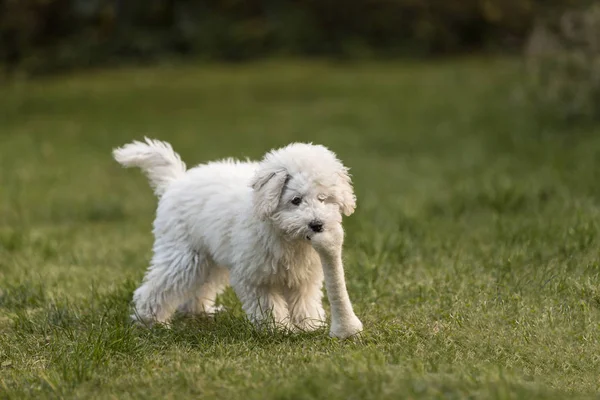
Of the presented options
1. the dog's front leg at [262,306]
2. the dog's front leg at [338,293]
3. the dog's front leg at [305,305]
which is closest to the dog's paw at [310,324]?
the dog's front leg at [305,305]

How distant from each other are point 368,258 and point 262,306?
1956mm

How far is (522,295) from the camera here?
6.02 metres

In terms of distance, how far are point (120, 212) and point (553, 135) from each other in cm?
607

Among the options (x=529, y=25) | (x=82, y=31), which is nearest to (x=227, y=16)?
(x=82, y=31)

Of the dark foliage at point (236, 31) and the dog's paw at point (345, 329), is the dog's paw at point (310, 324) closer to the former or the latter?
the dog's paw at point (345, 329)

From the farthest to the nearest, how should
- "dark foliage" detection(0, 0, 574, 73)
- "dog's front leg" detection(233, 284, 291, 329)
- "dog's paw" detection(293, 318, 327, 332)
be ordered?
"dark foliage" detection(0, 0, 574, 73), "dog's paw" detection(293, 318, 327, 332), "dog's front leg" detection(233, 284, 291, 329)

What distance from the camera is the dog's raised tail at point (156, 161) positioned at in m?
6.33

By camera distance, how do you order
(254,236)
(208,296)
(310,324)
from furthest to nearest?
(208,296) → (310,324) → (254,236)

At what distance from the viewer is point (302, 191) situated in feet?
16.4

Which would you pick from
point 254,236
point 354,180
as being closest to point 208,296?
point 254,236

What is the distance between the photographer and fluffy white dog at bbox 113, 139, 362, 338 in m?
5.04

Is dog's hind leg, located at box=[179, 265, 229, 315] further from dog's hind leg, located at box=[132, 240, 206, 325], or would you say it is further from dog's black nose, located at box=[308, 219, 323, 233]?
dog's black nose, located at box=[308, 219, 323, 233]

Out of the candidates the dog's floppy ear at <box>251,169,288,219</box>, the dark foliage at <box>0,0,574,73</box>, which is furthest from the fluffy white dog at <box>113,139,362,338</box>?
the dark foliage at <box>0,0,574,73</box>

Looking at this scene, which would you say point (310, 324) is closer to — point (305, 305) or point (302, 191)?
point (305, 305)
